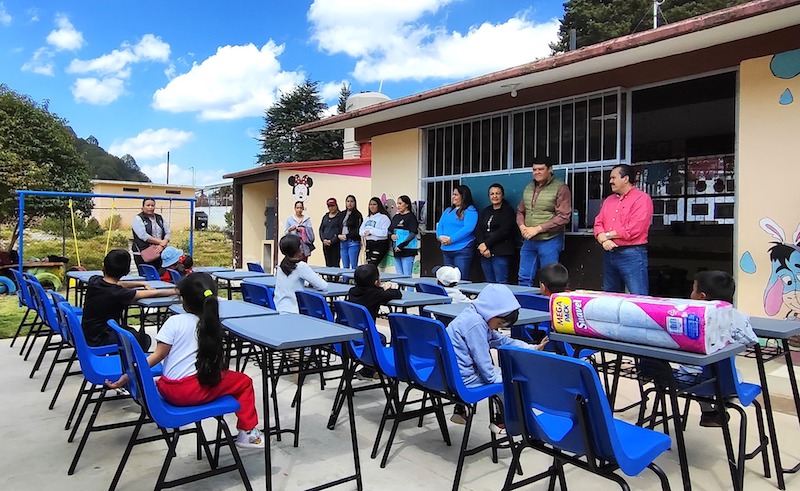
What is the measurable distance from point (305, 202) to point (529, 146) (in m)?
6.56

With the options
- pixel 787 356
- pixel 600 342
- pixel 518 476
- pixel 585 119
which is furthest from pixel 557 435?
pixel 585 119

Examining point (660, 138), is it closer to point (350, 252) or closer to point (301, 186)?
point (350, 252)

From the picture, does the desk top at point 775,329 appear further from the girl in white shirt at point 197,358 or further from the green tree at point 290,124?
the green tree at point 290,124

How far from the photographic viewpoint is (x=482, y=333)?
9.91 feet

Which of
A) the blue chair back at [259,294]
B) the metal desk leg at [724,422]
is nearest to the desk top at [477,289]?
the blue chair back at [259,294]

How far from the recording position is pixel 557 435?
2268 mm

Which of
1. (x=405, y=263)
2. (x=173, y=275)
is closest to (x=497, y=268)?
(x=405, y=263)

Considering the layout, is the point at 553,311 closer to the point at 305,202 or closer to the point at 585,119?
the point at 585,119

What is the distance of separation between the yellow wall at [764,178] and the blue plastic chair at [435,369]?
137 inches

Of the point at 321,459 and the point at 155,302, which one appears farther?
the point at 155,302

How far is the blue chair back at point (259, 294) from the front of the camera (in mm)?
4852

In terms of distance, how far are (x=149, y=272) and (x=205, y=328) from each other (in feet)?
14.9

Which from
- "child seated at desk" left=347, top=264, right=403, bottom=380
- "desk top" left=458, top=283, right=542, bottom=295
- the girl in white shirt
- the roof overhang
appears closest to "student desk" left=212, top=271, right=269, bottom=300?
"child seated at desk" left=347, top=264, right=403, bottom=380

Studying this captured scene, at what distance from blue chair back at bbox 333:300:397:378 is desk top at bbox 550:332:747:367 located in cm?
113
